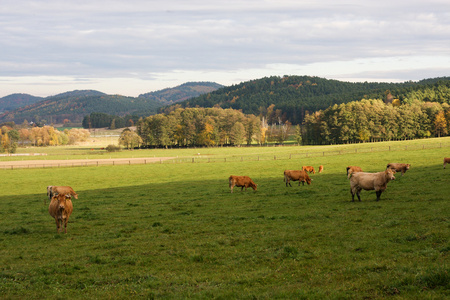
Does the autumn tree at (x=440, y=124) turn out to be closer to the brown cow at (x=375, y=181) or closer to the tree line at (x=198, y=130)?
the tree line at (x=198, y=130)

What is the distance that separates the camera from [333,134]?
123812 millimetres

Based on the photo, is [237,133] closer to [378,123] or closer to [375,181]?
[378,123]

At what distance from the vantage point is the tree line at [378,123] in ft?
395

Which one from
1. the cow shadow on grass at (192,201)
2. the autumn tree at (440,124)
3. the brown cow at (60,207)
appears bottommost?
the cow shadow on grass at (192,201)

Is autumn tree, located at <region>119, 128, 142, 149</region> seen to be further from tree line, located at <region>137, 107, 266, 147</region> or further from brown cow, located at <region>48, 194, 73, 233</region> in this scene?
brown cow, located at <region>48, 194, 73, 233</region>

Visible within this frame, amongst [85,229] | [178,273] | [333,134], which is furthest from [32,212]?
[333,134]

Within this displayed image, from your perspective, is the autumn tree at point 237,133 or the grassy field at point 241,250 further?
the autumn tree at point 237,133

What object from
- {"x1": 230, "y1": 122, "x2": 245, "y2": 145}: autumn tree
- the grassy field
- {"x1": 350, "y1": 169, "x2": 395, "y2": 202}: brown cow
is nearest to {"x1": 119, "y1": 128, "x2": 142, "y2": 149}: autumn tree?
{"x1": 230, "y1": 122, "x2": 245, "y2": 145}: autumn tree

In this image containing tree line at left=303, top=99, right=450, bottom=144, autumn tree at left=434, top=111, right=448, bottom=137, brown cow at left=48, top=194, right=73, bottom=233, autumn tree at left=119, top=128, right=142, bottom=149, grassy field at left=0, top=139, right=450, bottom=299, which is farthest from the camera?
autumn tree at left=119, top=128, right=142, bottom=149

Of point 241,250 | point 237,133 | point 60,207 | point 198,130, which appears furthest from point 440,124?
point 60,207

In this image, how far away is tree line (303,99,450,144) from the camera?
395 feet

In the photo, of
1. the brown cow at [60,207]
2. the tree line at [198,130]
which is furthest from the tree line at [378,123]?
the brown cow at [60,207]

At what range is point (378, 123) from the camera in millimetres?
122562

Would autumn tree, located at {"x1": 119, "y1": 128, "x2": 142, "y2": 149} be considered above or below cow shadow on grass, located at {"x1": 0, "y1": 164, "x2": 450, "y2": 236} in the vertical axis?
above
